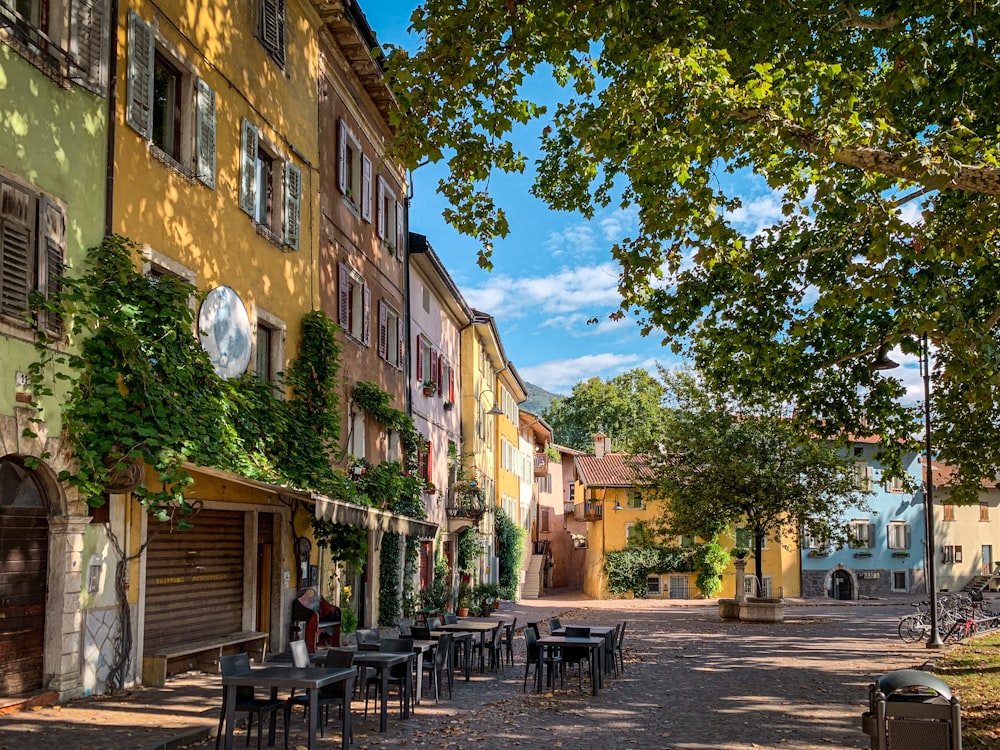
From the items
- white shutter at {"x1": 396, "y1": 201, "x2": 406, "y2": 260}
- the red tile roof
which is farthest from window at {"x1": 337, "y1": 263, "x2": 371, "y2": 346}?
the red tile roof

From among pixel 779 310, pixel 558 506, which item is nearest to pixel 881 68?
pixel 779 310

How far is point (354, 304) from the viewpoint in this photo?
21625 millimetres

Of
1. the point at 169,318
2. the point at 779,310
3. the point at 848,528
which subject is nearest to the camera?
the point at 169,318

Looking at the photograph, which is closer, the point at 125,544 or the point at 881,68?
the point at 125,544

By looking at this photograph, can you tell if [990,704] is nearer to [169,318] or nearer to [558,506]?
[169,318]

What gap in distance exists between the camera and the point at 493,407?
4331 centimetres

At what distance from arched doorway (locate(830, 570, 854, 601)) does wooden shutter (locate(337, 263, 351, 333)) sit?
38.8m

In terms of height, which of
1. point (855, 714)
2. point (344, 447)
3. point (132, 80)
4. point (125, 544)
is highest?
point (132, 80)

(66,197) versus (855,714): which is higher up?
(66,197)

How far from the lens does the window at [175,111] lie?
41.4ft

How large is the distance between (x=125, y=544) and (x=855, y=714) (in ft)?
30.3

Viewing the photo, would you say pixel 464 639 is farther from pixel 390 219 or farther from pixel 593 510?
pixel 593 510

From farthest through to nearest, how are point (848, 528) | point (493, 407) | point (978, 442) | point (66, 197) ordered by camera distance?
1. point (493, 407)
2. point (848, 528)
3. point (978, 442)
4. point (66, 197)

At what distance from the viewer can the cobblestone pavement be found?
977 centimetres
